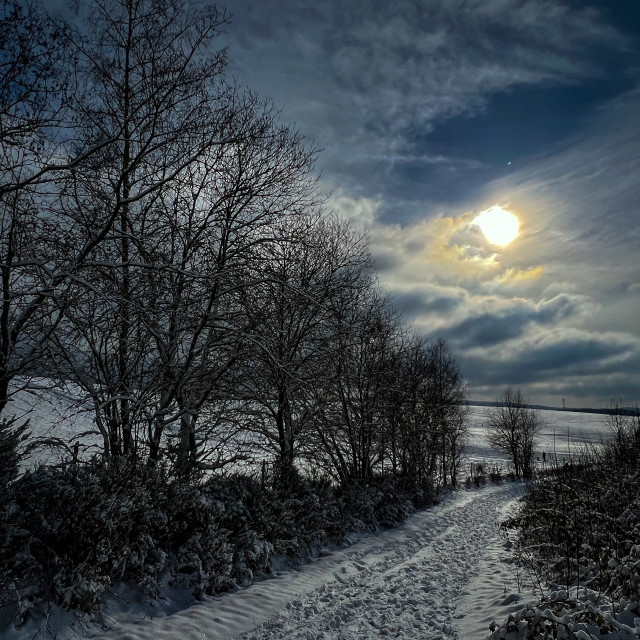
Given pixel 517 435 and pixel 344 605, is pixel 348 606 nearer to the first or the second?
pixel 344 605

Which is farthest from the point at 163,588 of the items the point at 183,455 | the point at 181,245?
the point at 181,245

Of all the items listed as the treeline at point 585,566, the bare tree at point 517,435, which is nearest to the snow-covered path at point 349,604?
the treeline at point 585,566

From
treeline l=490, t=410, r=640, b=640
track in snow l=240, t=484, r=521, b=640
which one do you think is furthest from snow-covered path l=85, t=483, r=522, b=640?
treeline l=490, t=410, r=640, b=640

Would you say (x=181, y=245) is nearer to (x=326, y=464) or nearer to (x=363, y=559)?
(x=363, y=559)

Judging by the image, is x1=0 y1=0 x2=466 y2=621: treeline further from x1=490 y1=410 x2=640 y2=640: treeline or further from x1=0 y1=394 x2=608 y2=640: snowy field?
x1=490 y1=410 x2=640 y2=640: treeline

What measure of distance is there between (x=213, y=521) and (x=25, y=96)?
6894mm

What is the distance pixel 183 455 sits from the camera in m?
9.82

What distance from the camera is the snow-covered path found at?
18.1 feet

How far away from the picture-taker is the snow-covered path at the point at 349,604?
18.1ft

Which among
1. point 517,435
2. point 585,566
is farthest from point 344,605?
point 517,435

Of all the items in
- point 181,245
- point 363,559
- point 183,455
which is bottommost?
point 363,559

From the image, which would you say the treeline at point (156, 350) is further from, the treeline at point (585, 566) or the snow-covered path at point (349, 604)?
the treeline at point (585, 566)

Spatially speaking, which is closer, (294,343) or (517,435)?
(294,343)

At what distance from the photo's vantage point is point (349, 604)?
664 centimetres
